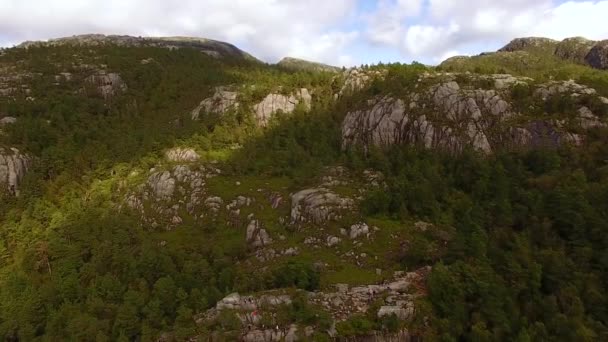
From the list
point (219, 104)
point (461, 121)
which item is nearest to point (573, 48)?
point (461, 121)

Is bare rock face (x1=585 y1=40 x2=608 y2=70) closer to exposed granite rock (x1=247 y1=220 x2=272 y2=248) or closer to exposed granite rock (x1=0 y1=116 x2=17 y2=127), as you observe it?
exposed granite rock (x1=247 y1=220 x2=272 y2=248)

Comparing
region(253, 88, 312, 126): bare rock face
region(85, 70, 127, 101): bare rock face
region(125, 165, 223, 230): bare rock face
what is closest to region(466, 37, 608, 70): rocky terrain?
region(253, 88, 312, 126): bare rock face

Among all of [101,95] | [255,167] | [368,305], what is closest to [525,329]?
[368,305]

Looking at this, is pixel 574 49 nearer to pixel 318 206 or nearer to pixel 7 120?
pixel 318 206

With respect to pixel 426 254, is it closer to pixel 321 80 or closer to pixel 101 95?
pixel 321 80

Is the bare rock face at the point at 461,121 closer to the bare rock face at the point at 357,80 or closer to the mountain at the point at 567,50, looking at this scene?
the bare rock face at the point at 357,80
